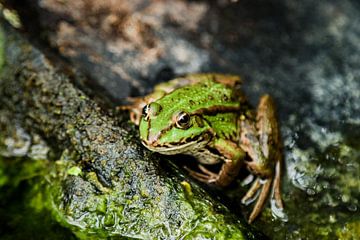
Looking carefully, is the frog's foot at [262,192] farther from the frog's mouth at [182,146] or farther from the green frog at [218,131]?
the frog's mouth at [182,146]

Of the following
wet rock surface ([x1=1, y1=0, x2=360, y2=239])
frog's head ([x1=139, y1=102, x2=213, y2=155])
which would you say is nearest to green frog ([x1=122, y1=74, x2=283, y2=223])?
frog's head ([x1=139, y1=102, x2=213, y2=155])

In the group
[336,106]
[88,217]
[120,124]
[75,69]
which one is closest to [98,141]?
[120,124]

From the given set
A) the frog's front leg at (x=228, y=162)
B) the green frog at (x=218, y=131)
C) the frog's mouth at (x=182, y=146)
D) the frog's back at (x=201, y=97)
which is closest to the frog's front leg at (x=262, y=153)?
the green frog at (x=218, y=131)

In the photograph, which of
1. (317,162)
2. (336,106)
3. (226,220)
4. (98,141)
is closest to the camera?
(226,220)

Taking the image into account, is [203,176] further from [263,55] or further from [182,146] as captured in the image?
[263,55]

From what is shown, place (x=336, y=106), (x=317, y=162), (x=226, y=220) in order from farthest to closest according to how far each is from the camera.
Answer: (x=336, y=106)
(x=317, y=162)
(x=226, y=220)

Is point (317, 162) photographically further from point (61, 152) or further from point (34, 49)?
point (34, 49)

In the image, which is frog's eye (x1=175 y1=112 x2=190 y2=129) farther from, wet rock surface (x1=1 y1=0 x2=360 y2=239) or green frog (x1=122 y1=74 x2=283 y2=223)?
wet rock surface (x1=1 y1=0 x2=360 y2=239)

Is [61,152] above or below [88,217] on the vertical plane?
above

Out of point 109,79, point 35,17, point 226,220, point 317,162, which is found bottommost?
point 226,220
